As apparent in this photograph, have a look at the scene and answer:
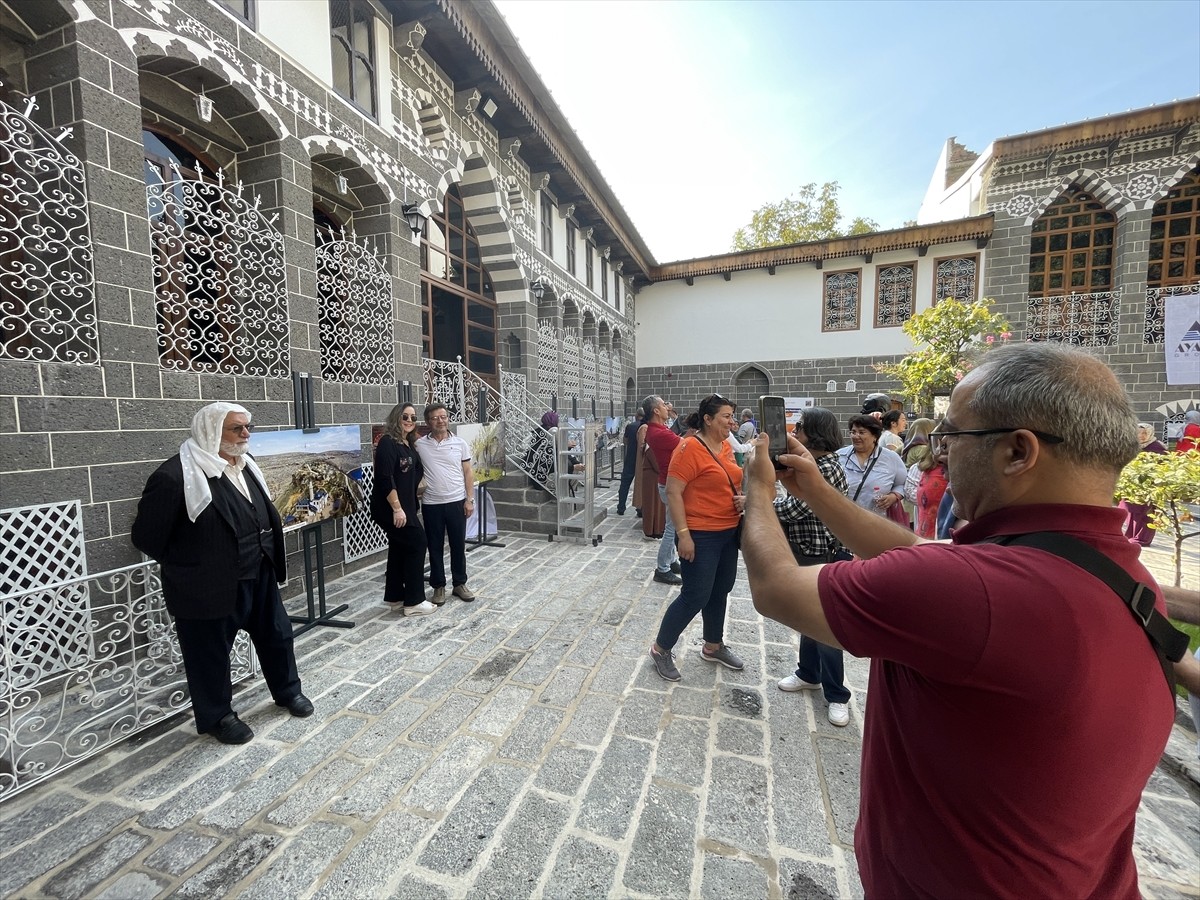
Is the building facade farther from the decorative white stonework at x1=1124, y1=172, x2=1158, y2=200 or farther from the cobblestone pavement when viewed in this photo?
the decorative white stonework at x1=1124, y1=172, x2=1158, y2=200

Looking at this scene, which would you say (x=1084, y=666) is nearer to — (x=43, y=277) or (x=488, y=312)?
(x=43, y=277)

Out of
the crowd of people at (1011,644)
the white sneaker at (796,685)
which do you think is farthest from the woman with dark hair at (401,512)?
the crowd of people at (1011,644)

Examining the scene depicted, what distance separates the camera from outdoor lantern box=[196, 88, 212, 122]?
401 centimetres

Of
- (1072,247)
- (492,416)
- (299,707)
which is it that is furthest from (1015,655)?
(1072,247)

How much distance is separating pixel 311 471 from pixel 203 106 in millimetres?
3096

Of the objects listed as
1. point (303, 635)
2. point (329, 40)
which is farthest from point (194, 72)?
point (303, 635)

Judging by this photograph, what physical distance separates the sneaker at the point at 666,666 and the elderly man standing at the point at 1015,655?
6.87 feet

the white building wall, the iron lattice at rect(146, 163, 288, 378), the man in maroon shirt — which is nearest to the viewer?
the iron lattice at rect(146, 163, 288, 378)

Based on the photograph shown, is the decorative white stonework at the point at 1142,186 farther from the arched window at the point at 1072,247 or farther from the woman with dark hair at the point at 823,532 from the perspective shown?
the woman with dark hair at the point at 823,532

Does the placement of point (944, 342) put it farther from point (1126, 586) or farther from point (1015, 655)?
point (1015, 655)

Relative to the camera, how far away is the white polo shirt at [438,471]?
4.16 meters

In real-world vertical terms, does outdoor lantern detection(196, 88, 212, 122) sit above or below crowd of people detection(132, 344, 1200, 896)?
above

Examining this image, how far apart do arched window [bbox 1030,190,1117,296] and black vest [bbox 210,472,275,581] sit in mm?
16370

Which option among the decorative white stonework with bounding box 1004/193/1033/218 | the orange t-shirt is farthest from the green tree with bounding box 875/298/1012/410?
the orange t-shirt
